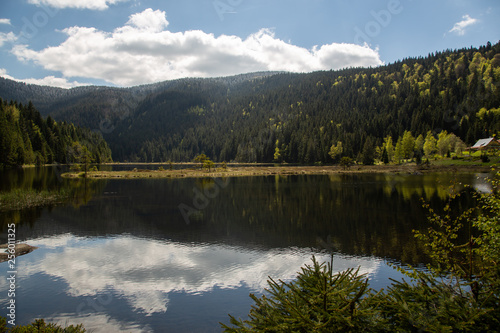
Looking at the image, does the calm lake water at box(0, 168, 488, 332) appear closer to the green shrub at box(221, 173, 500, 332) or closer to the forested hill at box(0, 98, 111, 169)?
the green shrub at box(221, 173, 500, 332)

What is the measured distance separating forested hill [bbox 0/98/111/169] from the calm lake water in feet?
245

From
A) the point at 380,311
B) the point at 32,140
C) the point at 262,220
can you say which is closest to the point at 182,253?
the point at 262,220

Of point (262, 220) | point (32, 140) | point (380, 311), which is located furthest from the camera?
point (32, 140)

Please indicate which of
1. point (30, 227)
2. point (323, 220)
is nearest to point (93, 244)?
point (30, 227)

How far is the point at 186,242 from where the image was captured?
24.8 metres

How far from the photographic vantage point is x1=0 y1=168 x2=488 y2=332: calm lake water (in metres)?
13.9

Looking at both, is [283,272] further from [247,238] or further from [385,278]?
[247,238]

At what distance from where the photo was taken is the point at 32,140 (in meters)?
139

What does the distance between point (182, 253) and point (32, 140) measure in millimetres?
151040

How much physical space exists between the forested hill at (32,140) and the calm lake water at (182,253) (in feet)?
245

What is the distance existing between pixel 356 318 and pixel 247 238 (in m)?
19.8

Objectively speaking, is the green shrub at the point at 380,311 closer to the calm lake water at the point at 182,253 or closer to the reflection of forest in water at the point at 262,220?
the calm lake water at the point at 182,253

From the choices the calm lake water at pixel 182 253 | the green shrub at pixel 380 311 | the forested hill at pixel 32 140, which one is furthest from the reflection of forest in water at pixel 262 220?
the forested hill at pixel 32 140

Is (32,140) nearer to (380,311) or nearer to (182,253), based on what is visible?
(182,253)
